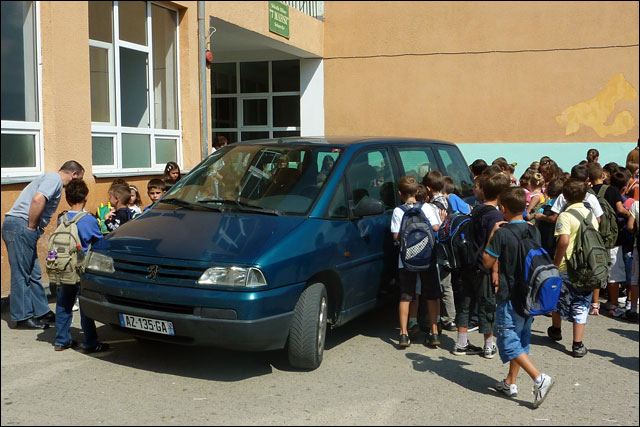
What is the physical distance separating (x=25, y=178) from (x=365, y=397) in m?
5.00

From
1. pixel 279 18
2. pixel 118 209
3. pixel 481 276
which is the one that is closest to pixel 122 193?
pixel 118 209

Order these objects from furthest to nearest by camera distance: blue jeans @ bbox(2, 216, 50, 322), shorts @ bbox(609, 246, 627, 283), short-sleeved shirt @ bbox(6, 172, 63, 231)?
1. shorts @ bbox(609, 246, 627, 283)
2. blue jeans @ bbox(2, 216, 50, 322)
3. short-sleeved shirt @ bbox(6, 172, 63, 231)

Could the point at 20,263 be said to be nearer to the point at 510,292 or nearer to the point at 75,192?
the point at 75,192

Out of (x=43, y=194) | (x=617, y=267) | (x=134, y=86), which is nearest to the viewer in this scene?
(x=43, y=194)

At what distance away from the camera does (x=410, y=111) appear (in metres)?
17.3

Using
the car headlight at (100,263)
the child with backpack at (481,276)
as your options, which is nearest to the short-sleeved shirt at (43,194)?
the car headlight at (100,263)

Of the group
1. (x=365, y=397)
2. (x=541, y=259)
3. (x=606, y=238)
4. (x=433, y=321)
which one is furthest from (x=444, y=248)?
(x=606, y=238)

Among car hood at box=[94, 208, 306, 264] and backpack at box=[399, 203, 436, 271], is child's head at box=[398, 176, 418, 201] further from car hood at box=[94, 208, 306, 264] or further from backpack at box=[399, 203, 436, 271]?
car hood at box=[94, 208, 306, 264]

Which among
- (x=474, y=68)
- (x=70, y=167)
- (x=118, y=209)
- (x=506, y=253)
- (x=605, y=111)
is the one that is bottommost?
(x=506, y=253)

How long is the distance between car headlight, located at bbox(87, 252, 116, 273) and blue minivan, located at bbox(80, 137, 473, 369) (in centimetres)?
1

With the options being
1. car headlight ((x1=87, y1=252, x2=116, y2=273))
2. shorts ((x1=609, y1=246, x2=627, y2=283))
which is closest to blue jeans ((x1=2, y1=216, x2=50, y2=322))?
car headlight ((x1=87, y1=252, x2=116, y2=273))

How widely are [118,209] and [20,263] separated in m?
1.06

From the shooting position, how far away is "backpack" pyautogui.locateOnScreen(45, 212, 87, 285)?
5.51 metres

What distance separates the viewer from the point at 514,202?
4863 mm
